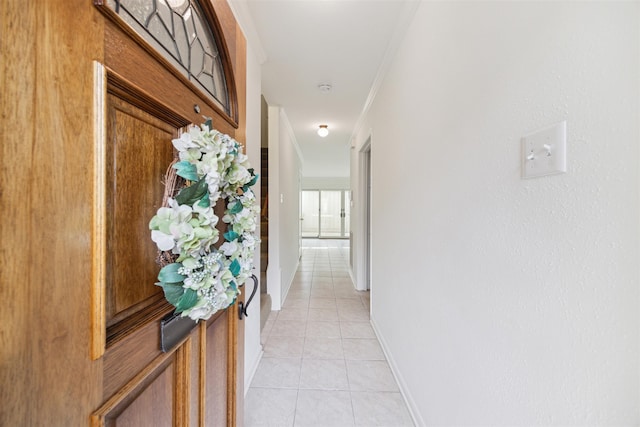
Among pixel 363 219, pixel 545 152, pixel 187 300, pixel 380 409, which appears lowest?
pixel 380 409

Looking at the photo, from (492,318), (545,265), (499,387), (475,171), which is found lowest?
(499,387)

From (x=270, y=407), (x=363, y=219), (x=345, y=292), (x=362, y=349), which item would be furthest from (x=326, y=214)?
→ (x=270, y=407)

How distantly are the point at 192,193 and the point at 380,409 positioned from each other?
176cm

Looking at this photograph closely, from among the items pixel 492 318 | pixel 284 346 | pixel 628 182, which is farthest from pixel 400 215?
pixel 284 346

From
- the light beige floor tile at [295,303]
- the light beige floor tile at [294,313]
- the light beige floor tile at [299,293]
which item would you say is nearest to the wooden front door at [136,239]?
the light beige floor tile at [294,313]

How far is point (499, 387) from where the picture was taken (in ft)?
2.81

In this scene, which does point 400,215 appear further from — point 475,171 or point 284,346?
point 284,346

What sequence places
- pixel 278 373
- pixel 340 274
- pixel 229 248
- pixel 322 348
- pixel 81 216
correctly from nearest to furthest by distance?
1. pixel 81 216
2. pixel 229 248
3. pixel 278 373
4. pixel 322 348
5. pixel 340 274

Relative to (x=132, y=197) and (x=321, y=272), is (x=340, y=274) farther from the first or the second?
(x=132, y=197)

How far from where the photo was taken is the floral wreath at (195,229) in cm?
61

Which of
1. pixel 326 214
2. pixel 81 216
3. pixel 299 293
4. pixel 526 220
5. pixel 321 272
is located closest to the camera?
pixel 81 216

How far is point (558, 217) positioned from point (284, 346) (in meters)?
2.28

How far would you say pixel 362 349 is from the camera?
2.35m

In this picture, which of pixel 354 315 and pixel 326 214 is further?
pixel 326 214
